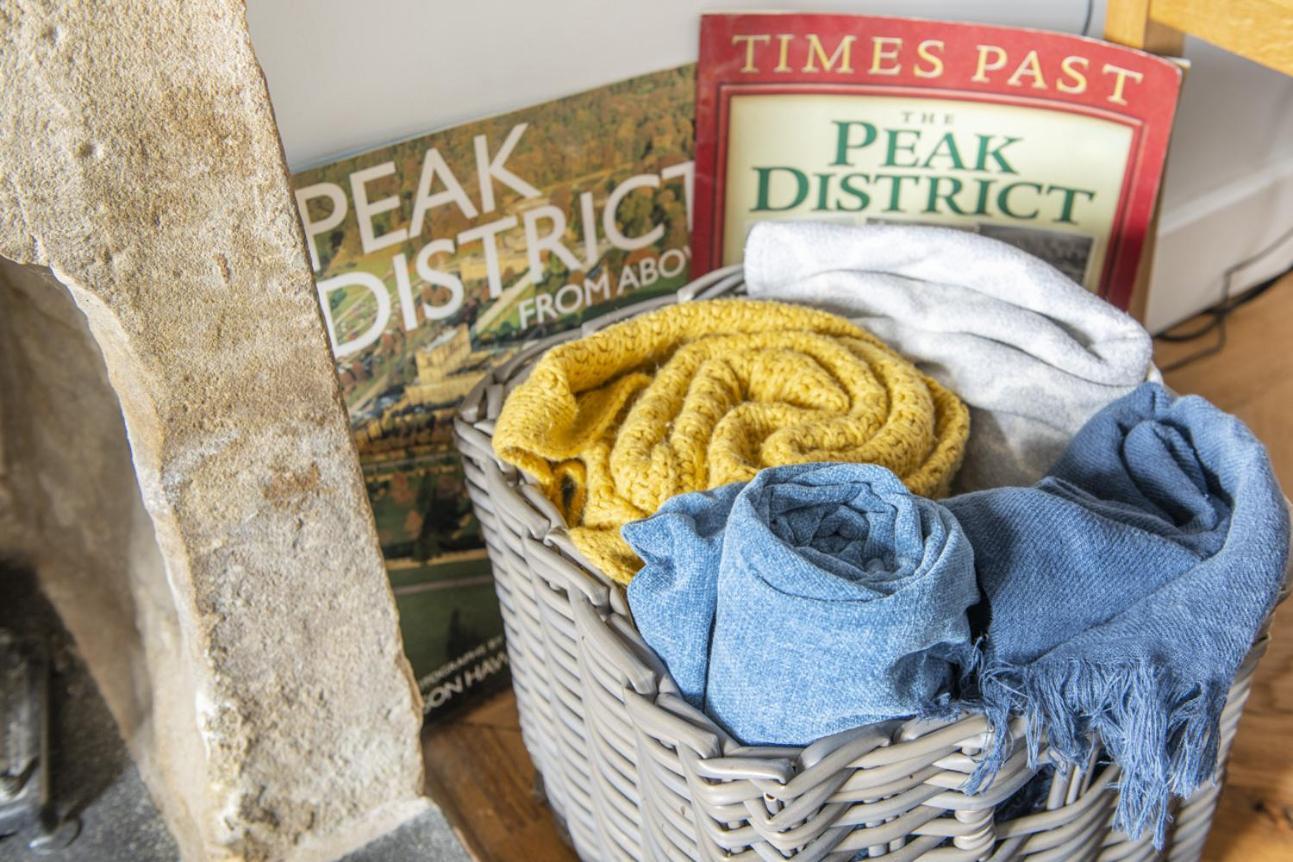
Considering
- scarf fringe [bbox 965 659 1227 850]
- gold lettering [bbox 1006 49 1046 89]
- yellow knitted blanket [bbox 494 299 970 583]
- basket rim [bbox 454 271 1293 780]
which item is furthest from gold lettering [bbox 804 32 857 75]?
scarf fringe [bbox 965 659 1227 850]

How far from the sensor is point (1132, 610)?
24.8 inches

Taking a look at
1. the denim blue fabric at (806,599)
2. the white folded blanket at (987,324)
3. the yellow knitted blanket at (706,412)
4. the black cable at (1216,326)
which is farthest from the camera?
the black cable at (1216,326)

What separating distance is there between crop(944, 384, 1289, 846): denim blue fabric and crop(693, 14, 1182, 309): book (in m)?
0.39

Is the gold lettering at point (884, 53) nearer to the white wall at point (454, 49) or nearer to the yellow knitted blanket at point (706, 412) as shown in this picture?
the white wall at point (454, 49)

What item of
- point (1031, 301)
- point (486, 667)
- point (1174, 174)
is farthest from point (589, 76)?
point (1174, 174)

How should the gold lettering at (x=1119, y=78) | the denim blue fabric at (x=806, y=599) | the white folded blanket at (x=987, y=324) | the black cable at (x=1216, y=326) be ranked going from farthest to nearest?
the black cable at (x=1216, y=326) → the gold lettering at (x=1119, y=78) → the white folded blanket at (x=987, y=324) → the denim blue fabric at (x=806, y=599)

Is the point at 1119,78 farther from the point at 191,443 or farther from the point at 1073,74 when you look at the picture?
the point at 191,443

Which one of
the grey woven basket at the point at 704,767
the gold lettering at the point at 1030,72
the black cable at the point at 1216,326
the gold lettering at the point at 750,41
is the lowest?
the black cable at the point at 1216,326

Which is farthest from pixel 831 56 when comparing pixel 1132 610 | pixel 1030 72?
pixel 1132 610

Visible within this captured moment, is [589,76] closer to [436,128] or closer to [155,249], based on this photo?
[436,128]

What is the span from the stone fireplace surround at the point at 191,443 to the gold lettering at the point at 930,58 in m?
0.55

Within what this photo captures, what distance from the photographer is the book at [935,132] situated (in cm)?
100

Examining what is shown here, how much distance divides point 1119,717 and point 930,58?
0.59 meters

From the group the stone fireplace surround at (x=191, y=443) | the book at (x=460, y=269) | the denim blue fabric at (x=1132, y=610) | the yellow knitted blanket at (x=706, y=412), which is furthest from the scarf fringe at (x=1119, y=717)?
the book at (x=460, y=269)
